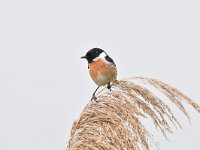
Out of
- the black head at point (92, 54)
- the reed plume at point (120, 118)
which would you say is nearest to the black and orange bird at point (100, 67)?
the black head at point (92, 54)

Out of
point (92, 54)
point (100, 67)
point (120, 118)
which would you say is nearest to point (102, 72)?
point (100, 67)

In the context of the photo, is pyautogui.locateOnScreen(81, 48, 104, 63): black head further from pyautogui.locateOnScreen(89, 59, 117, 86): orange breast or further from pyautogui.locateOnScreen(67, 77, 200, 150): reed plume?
pyautogui.locateOnScreen(67, 77, 200, 150): reed plume

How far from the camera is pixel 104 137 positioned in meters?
2.79

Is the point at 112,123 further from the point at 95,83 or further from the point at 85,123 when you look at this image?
the point at 95,83

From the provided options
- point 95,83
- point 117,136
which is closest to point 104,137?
point 117,136

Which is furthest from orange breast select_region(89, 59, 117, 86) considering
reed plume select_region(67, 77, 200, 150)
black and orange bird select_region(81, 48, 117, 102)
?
reed plume select_region(67, 77, 200, 150)

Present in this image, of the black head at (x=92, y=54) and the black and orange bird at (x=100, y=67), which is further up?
the black head at (x=92, y=54)

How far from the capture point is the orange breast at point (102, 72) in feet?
16.8

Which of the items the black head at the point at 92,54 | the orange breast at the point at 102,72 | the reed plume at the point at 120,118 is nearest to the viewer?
the reed plume at the point at 120,118

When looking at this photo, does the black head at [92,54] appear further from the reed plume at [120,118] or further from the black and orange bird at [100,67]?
the reed plume at [120,118]

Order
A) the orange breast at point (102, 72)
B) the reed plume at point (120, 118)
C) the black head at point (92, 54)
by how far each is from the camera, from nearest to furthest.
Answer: the reed plume at point (120, 118), the orange breast at point (102, 72), the black head at point (92, 54)

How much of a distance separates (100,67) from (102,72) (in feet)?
0.32

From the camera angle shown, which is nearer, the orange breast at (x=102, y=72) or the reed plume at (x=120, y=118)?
the reed plume at (x=120, y=118)

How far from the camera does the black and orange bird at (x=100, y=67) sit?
512cm
